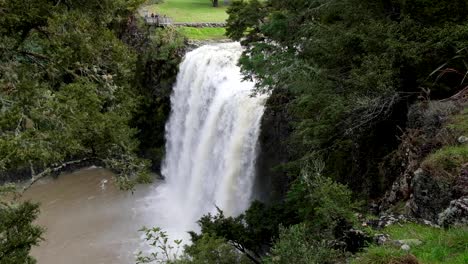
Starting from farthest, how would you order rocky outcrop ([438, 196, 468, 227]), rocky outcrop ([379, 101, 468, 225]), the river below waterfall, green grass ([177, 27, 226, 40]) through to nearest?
green grass ([177, 27, 226, 40]) < the river below waterfall < rocky outcrop ([379, 101, 468, 225]) < rocky outcrop ([438, 196, 468, 227])

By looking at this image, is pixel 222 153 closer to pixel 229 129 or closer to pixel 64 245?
pixel 229 129

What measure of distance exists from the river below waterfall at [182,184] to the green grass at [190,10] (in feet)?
25.9

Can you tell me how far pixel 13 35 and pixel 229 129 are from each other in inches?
401

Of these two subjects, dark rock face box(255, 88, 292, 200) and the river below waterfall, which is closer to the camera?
dark rock face box(255, 88, 292, 200)

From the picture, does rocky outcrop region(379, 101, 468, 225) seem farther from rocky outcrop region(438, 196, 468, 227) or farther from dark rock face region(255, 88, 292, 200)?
dark rock face region(255, 88, 292, 200)

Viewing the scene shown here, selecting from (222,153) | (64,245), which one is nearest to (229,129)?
(222,153)

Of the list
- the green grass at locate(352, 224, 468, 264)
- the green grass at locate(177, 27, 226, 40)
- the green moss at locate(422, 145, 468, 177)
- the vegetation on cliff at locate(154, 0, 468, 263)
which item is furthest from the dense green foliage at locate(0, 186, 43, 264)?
the green grass at locate(177, 27, 226, 40)

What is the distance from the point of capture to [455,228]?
5.72 meters

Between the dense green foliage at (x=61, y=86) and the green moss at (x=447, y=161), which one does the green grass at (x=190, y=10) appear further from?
the green moss at (x=447, y=161)

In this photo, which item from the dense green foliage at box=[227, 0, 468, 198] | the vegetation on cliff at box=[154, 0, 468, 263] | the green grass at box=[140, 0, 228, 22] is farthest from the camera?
the green grass at box=[140, 0, 228, 22]

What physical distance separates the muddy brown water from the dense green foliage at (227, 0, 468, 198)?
28.5 ft

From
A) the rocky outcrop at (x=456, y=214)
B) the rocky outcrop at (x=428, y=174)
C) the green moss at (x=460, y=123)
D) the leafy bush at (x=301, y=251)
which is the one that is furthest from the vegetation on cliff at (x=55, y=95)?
the green moss at (x=460, y=123)

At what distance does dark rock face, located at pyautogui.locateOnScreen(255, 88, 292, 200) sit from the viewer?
47.9 feet

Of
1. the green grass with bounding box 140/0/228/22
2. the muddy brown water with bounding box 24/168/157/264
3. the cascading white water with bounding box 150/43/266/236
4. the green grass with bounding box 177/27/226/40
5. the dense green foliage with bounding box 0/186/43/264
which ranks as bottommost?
the muddy brown water with bounding box 24/168/157/264
